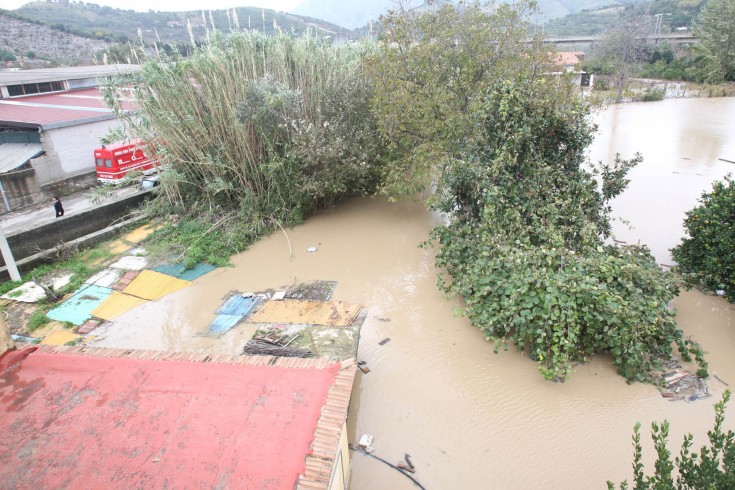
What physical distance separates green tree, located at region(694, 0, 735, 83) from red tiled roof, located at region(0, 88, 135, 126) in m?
30.4

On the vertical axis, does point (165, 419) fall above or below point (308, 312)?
above

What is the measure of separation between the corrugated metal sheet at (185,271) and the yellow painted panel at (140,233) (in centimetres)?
159

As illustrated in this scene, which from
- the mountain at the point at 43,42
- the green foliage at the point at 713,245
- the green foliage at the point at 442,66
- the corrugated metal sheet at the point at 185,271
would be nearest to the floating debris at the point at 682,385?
the green foliage at the point at 713,245

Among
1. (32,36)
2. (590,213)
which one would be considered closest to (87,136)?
(590,213)

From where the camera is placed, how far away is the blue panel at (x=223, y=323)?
688cm

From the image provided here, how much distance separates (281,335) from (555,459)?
3.52 meters

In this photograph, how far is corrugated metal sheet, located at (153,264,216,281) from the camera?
838 cm

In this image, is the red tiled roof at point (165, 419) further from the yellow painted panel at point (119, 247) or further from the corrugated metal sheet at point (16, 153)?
the corrugated metal sheet at point (16, 153)

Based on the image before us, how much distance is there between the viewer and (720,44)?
25844mm

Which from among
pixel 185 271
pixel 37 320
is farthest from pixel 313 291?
pixel 37 320

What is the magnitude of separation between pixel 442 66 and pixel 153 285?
6905 millimetres

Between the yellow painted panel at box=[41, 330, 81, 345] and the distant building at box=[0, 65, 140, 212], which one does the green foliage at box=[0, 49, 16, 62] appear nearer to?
the distant building at box=[0, 65, 140, 212]

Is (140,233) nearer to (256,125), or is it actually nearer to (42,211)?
(256,125)

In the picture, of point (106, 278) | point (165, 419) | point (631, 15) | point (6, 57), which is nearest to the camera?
point (165, 419)
